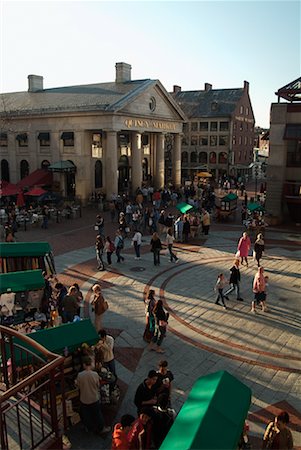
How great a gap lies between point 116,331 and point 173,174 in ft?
115

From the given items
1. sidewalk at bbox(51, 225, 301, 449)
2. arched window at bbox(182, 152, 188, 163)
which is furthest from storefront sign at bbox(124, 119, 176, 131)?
sidewalk at bbox(51, 225, 301, 449)

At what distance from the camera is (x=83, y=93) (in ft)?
128

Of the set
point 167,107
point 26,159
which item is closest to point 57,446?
point 26,159

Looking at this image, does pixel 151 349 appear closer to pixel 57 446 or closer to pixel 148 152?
pixel 57 446

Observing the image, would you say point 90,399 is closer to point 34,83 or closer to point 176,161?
point 176,161

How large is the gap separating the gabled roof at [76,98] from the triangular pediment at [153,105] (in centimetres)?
37

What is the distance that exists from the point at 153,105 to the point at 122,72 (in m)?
4.53

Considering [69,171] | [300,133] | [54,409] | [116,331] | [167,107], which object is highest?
[167,107]

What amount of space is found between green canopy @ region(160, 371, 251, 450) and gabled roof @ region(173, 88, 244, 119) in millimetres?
54301

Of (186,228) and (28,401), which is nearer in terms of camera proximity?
(28,401)

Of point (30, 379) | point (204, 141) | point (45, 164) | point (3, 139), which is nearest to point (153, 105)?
point (45, 164)

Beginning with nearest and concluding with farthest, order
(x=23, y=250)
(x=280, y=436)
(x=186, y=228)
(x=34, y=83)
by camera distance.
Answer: (x=280, y=436) → (x=23, y=250) → (x=186, y=228) → (x=34, y=83)

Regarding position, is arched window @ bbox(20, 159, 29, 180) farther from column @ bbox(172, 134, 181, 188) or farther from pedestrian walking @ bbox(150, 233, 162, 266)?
pedestrian walking @ bbox(150, 233, 162, 266)

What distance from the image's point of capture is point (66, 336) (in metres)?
8.22
